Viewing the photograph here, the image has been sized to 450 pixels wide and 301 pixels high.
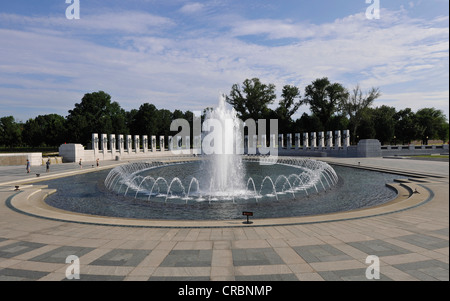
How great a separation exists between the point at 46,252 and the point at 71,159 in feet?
135

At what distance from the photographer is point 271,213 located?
12.0 meters

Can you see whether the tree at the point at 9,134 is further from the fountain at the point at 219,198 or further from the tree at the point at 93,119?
the fountain at the point at 219,198

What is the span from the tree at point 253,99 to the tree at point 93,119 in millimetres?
33979

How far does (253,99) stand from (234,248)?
73815 millimetres

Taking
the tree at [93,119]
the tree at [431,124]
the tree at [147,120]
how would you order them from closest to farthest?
the tree at [93,119], the tree at [431,124], the tree at [147,120]

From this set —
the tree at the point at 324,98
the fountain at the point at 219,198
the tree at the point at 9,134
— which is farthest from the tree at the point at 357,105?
the tree at the point at 9,134

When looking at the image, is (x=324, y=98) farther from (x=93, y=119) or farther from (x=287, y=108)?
(x=93, y=119)

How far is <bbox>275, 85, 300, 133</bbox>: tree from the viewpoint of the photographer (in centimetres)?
7362

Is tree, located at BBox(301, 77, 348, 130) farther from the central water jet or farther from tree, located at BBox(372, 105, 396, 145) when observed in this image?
the central water jet

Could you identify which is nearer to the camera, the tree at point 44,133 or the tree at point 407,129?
the tree at point 407,129

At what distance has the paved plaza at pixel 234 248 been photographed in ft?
19.0

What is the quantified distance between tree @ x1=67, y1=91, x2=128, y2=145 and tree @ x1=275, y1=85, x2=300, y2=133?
1737 inches
